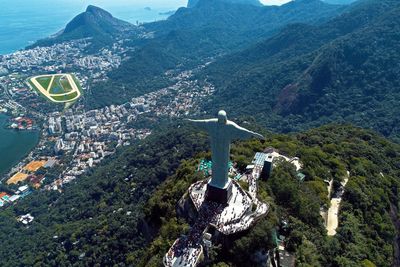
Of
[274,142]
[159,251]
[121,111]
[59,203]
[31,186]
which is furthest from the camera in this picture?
[121,111]

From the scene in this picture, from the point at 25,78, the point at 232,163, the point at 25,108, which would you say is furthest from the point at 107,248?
the point at 25,78

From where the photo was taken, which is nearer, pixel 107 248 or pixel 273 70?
pixel 107 248

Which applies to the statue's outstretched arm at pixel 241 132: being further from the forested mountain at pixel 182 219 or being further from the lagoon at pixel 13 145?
the lagoon at pixel 13 145

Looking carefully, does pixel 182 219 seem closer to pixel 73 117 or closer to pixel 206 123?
pixel 206 123

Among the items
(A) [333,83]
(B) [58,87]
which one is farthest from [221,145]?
(B) [58,87]

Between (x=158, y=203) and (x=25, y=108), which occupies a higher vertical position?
(x=158, y=203)

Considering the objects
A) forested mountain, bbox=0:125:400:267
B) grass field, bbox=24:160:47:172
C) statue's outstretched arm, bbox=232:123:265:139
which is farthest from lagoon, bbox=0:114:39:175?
statue's outstretched arm, bbox=232:123:265:139

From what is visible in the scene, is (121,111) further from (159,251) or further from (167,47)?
(159,251)
